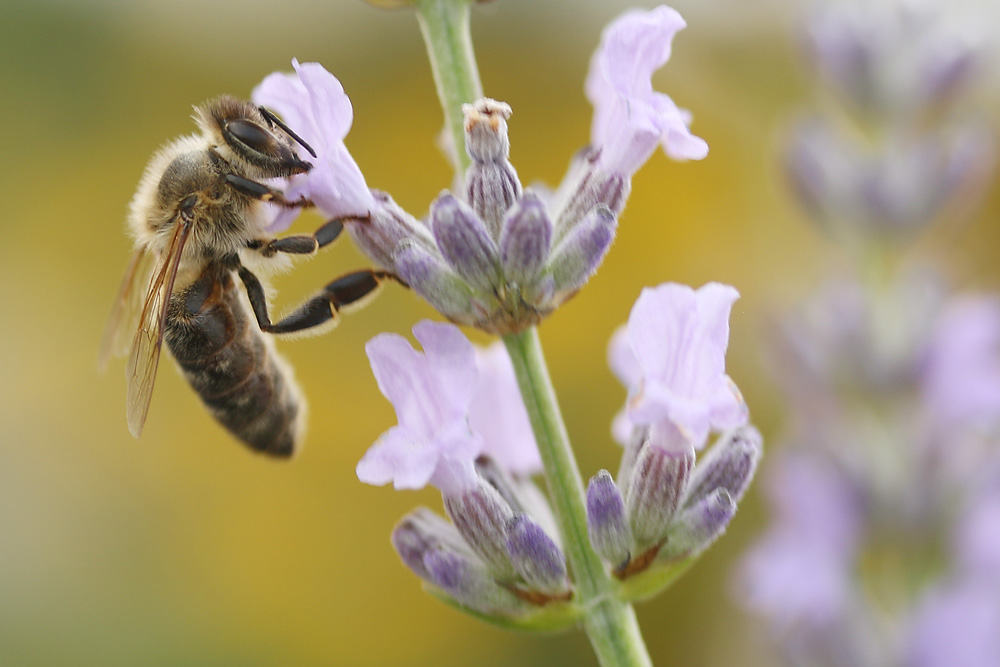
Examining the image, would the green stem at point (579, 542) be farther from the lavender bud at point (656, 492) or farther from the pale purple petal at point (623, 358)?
the pale purple petal at point (623, 358)

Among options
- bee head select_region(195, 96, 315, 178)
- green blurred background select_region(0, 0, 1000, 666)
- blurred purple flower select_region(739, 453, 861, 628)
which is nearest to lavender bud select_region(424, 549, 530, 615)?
bee head select_region(195, 96, 315, 178)

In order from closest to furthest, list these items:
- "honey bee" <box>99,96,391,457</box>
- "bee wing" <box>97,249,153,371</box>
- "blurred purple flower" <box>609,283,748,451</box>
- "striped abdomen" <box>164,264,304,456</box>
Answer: "blurred purple flower" <box>609,283,748,451</box> < "honey bee" <box>99,96,391,457</box> < "striped abdomen" <box>164,264,304,456</box> < "bee wing" <box>97,249,153,371</box>

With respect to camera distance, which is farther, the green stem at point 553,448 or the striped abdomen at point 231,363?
the striped abdomen at point 231,363

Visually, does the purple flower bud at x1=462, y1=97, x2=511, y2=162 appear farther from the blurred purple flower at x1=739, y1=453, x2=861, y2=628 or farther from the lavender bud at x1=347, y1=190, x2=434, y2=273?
the blurred purple flower at x1=739, y1=453, x2=861, y2=628

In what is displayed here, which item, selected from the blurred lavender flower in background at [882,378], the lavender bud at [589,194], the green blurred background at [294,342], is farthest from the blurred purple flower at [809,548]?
the green blurred background at [294,342]

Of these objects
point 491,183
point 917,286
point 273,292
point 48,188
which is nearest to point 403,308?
point 48,188

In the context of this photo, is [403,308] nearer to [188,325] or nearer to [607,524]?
[188,325]
